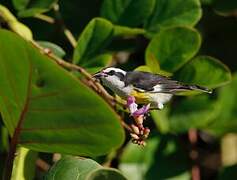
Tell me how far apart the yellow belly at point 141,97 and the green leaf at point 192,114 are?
0.32 meters

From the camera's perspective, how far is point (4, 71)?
0.83 m

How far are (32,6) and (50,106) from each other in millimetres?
456

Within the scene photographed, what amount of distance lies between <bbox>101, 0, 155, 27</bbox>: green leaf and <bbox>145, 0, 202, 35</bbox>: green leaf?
0.02 meters

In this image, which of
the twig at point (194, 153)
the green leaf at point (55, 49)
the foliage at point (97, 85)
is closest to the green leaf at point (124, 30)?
the foliage at point (97, 85)

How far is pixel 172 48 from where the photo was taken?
1.20 meters

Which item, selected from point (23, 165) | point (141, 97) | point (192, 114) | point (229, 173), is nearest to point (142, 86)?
point (141, 97)

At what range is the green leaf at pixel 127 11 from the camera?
1235 mm

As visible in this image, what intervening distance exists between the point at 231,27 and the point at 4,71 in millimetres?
973

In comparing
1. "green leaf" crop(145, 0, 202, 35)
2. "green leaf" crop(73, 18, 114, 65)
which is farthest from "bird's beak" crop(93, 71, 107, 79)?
"green leaf" crop(145, 0, 202, 35)

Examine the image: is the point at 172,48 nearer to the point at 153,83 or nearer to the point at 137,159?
the point at 153,83

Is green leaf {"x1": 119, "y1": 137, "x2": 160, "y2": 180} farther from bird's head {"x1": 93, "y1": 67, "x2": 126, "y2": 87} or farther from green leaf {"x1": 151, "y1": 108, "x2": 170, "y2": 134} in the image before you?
bird's head {"x1": 93, "y1": 67, "x2": 126, "y2": 87}

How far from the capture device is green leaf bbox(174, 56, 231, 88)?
1162 mm

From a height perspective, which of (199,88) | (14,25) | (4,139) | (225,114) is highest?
(14,25)

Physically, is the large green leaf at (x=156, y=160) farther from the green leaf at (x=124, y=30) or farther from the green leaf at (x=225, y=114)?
the green leaf at (x=124, y=30)
